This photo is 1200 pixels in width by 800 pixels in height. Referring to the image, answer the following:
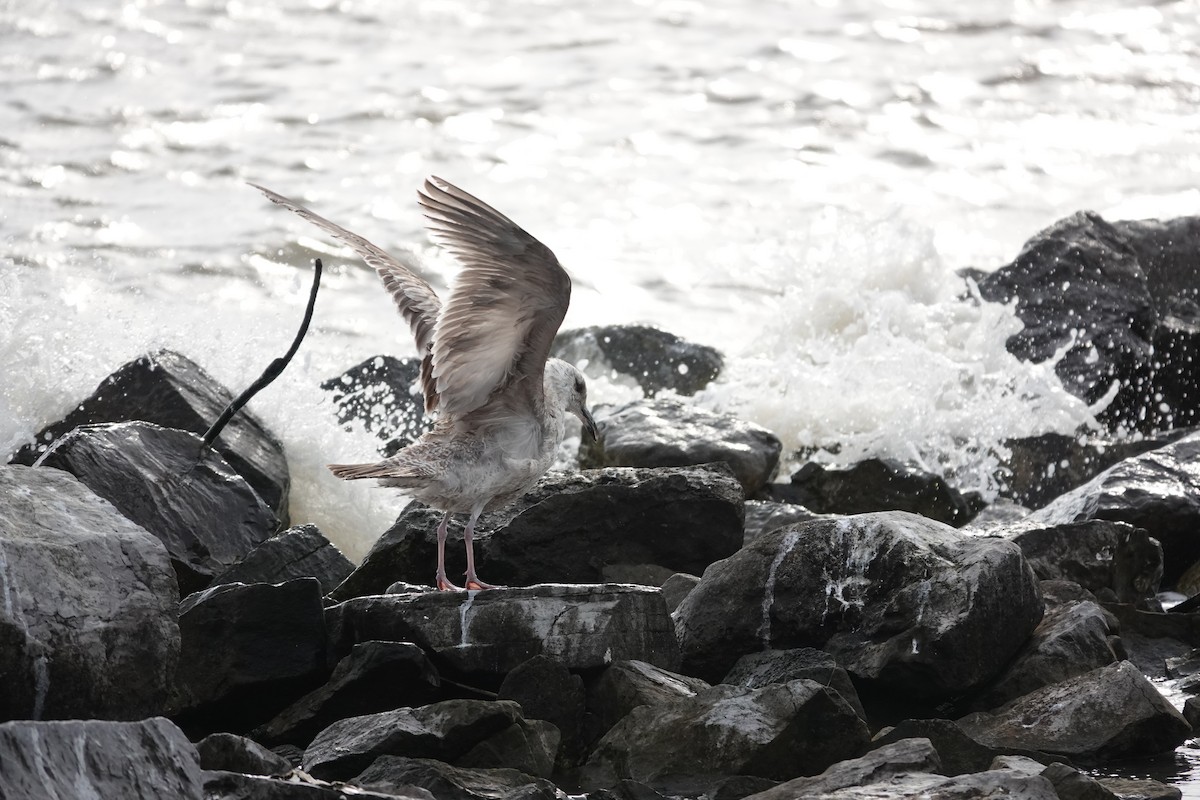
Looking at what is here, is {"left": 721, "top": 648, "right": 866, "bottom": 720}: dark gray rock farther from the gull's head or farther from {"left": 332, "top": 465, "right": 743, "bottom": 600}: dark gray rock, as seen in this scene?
the gull's head

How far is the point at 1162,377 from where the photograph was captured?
11258mm

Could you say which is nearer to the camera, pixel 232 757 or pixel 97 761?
pixel 97 761

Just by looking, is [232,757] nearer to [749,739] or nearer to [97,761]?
[97,761]

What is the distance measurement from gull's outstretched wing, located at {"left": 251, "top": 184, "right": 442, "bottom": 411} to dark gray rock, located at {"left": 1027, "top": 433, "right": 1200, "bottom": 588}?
10.7ft

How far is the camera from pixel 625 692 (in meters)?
5.52

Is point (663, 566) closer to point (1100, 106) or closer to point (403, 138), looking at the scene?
point (403, 138)

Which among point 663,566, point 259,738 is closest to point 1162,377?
point 663,566

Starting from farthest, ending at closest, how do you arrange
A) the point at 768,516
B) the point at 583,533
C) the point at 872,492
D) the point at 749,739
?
the point at 872,492 → the point at 768,516 → the point at 583,533 → the point at 749,739

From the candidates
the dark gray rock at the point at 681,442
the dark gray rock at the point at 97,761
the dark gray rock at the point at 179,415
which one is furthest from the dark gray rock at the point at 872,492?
the dark gray rock at the point at 97,761

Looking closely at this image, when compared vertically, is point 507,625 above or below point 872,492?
above

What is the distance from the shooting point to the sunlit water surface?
11070mm

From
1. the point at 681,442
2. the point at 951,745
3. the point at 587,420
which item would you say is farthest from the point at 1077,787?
the point at 681,442

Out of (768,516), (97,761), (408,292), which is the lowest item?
(768,516)

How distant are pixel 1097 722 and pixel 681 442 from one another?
3921 millimetres
